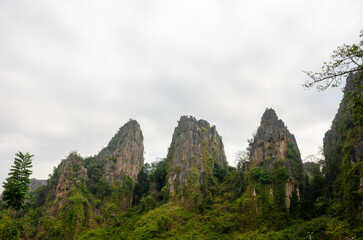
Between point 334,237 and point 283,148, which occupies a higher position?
point 283,148

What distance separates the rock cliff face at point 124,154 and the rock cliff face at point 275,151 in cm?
3180

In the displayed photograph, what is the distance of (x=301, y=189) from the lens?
38031 millimetres

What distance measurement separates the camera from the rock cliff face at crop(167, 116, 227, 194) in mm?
51906

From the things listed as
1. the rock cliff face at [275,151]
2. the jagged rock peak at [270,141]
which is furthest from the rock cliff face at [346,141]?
the jagged rock peak at [270,141]

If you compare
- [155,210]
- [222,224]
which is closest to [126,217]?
[155,210]

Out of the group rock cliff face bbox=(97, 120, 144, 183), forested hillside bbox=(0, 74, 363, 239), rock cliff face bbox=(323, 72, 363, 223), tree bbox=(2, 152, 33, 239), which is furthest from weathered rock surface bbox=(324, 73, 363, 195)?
rock cliff face bbox=(97, 120, 144, 183)

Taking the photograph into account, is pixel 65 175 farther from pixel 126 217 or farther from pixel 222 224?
pixel 222 224

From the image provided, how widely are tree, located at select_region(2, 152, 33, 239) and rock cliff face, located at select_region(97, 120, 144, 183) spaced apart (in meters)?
42.0

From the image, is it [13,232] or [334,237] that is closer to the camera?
[13,232]

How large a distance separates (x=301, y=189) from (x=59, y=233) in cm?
4088

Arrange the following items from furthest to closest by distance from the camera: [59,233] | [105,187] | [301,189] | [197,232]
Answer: [105,187]
[59,233]
[301,189]
[197,232]

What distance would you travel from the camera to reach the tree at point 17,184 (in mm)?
14781

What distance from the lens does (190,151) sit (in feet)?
182

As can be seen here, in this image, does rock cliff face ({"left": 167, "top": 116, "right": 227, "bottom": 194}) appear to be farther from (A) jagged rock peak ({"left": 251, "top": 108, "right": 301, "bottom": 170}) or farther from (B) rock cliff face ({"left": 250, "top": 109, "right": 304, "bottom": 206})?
(B) rock cliff face ({"left": 250, "top": 109, "right": 304, "bottom": 206})
